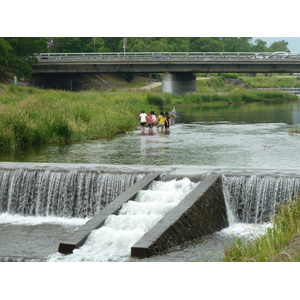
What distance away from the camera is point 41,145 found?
102 feet

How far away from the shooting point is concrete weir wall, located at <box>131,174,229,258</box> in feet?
47.7

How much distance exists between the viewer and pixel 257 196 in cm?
1842

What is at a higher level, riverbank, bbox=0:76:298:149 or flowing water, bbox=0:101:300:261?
riverbank, bbox=0:76:298:149

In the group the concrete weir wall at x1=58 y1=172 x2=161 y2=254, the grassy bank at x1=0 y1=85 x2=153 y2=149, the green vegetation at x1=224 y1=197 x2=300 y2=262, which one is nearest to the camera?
the green vegetation at x1=224 y1=197 x2=300 y2=262

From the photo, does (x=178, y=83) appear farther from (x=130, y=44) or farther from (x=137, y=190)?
(x=137, y=190)

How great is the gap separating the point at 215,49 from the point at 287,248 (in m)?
133

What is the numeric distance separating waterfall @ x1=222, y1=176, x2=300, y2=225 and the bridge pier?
194ft

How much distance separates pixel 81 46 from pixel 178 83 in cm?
2536

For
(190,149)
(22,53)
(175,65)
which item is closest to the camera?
(190,149)

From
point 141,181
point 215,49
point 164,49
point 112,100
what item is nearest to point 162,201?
point 141,181

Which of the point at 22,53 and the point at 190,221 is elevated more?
the point at 22,53

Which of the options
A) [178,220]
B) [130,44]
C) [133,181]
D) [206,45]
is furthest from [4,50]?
[206,45]

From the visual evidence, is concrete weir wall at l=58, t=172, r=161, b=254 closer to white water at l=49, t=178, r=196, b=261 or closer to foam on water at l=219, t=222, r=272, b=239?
white water at l=49, t=178, r=196, b=261

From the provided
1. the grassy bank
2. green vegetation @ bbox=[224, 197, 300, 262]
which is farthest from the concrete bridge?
green vegetation @ bbox=[224, 197, 300, 262]
